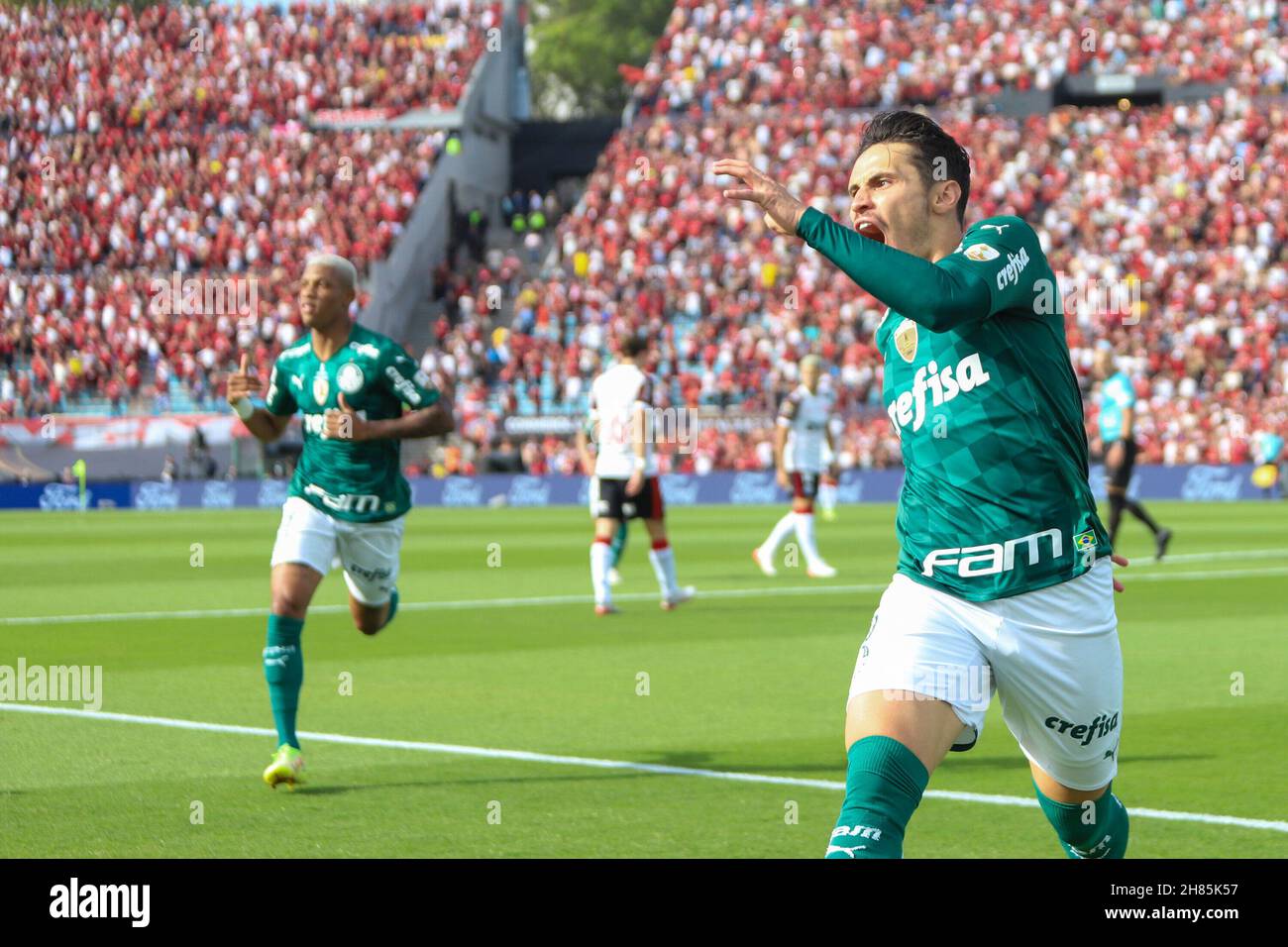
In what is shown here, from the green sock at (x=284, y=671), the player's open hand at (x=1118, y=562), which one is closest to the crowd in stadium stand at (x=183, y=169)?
the green sock at (x=284, y=671)

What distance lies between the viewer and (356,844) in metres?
6.62

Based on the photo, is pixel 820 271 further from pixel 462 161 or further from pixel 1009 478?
pixel 1009 478

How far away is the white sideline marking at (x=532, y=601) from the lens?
16.2 m

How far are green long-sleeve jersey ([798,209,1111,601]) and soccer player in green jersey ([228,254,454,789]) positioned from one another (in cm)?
405

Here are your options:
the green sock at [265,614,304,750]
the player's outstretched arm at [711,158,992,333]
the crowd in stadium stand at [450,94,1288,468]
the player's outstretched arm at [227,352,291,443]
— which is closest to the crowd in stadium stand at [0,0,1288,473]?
the crowd in stadium stand at [450,94,1288,468]

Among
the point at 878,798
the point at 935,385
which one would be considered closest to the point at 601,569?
the point at 935,385

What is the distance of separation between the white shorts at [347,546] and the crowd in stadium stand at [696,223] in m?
32.1

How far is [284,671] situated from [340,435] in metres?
1.10

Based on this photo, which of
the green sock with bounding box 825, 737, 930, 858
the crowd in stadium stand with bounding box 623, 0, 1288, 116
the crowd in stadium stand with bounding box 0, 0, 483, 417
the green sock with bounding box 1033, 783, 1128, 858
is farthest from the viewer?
the crowd in stadium stand with bounding box 623, 0, 1288, 116

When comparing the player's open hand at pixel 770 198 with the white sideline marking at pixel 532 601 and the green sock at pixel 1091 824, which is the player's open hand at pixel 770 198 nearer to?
the green sock at pixel 1091 824

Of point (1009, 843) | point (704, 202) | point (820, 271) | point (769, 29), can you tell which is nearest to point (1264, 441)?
point (820, 271)

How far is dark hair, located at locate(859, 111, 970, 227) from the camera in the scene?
15.7 feet

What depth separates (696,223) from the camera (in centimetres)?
4759

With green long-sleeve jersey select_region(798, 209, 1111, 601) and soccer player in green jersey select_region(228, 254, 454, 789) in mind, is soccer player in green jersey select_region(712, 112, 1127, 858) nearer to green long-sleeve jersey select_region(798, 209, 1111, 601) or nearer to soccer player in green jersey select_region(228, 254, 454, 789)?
green long-sleeve jersey select_region(798, 209, 1111, 601)
